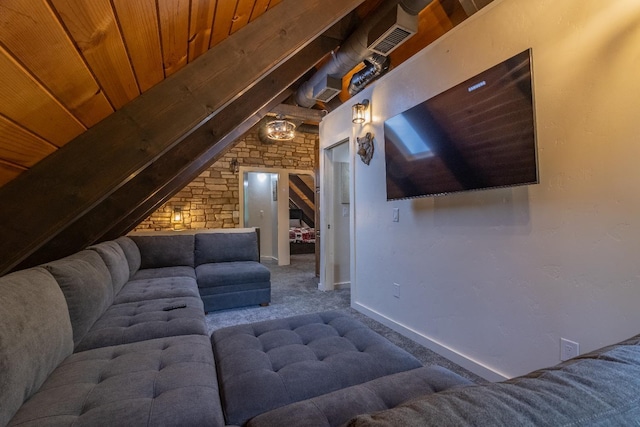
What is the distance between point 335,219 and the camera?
4.15 meters

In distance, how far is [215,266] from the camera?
11.5 feet

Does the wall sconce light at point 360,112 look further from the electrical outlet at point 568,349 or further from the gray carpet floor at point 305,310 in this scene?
the electrical outlet at point 568,349

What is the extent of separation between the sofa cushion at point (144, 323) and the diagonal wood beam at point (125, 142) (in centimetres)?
64

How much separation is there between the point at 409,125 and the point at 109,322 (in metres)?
2.47

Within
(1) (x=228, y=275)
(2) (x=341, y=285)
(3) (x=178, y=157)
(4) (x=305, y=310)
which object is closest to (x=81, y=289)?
(3) (x=178, y=157)

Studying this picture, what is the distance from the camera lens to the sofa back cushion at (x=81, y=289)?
1.51 meters

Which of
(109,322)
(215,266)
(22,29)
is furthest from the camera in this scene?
(215,266)

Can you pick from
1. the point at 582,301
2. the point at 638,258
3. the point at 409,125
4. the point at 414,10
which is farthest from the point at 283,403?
the point at 414,10

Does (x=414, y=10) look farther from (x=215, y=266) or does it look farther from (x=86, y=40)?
(x=215, y=266)

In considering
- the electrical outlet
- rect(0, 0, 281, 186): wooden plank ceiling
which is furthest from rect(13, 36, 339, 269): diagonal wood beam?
the electrical outlet

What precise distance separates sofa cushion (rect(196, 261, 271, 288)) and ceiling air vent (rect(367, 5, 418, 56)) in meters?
2.60

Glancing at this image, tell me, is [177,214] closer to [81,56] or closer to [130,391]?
[130,391]

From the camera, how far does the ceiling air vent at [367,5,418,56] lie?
198 cm

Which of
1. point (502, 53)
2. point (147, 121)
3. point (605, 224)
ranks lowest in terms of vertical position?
point (605, 224)
